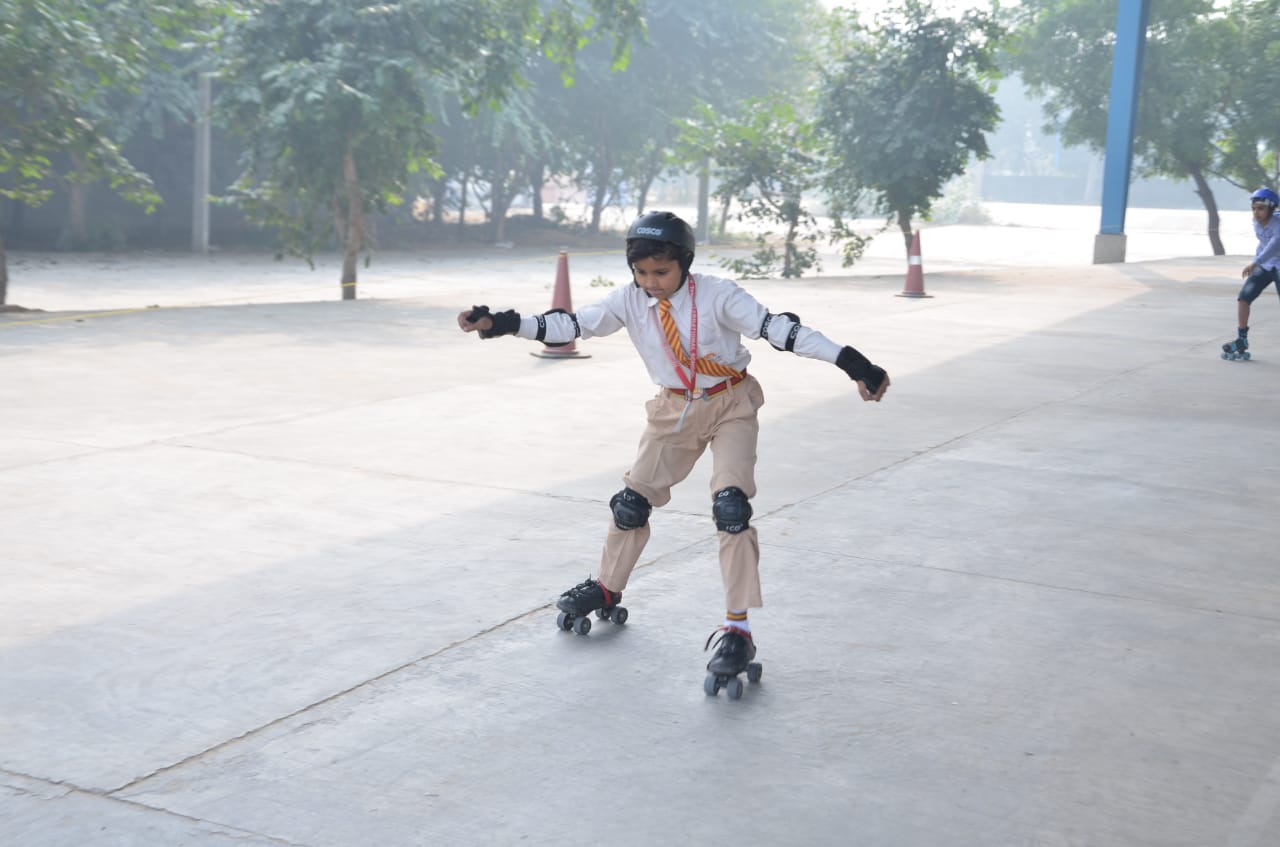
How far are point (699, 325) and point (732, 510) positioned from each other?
549mm

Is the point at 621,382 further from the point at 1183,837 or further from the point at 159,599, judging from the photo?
the point at 1183,837

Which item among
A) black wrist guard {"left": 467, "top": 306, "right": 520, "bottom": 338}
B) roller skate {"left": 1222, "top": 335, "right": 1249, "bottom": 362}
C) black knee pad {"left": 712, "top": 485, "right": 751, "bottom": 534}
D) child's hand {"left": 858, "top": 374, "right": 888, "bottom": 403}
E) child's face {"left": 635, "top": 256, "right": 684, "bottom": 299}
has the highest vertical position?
child's face {"left": 635, "top": 256, "right": 684, "bottom": 299}

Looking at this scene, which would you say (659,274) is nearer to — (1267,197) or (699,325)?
(699,325)

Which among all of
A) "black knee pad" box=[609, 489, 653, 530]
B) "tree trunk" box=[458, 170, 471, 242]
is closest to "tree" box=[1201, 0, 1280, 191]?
"tree trunk" box=[458, 170, 471, 242]

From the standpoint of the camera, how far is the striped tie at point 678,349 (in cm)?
425

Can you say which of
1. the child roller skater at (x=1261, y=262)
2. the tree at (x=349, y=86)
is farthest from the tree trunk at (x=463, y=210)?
the child roller skater at (x=1261, y=262)

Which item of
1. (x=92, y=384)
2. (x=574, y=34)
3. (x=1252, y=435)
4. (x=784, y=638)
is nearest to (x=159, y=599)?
(x=784, y=638)

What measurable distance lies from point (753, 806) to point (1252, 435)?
5.90 m

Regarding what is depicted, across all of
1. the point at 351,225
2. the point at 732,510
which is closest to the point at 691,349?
the point at 732,510

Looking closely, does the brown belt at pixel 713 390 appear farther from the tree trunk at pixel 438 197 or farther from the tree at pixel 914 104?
the tree trunk at pixel 438 197

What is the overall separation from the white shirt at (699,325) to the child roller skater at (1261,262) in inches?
316

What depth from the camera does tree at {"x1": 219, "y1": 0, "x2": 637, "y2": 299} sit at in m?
14.9

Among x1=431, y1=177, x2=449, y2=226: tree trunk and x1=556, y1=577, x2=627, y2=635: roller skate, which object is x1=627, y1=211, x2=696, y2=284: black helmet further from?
x1=431, y1=177, x2=449, y2=226: tree trunk

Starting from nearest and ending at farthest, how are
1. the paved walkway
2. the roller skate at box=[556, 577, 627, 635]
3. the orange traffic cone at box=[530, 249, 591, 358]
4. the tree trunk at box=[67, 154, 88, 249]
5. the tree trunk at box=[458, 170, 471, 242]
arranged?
the paved walkway, the roller skate at box=[556, 577, 627, 635], the orange traffic cone at box=[530, 249, 591, 358], the tree trunk at box=[67, 154, 88, 249], the tree trunk at box=[458, 170, 471, 242]
